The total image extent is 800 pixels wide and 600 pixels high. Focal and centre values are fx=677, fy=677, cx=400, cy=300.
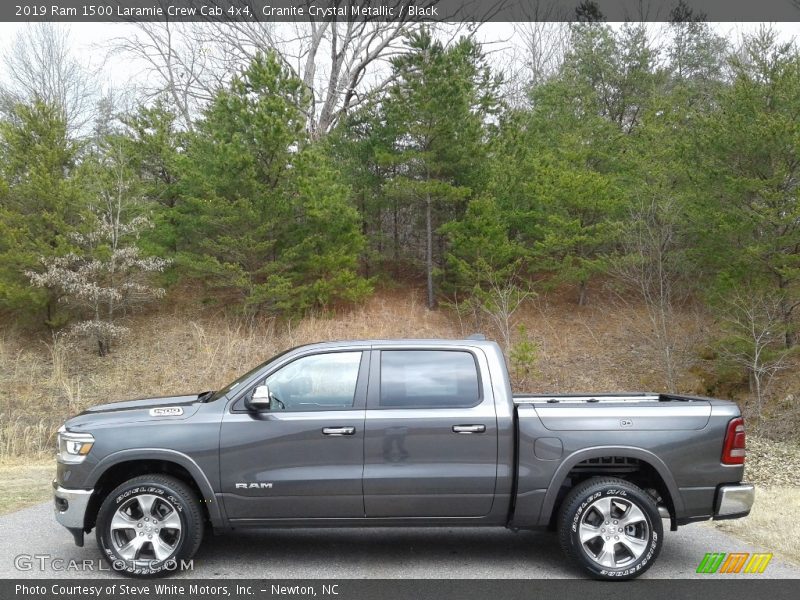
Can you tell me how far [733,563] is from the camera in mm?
A: 5500

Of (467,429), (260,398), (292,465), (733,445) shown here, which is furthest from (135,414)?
(733,445)

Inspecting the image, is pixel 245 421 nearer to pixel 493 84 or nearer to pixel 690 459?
pixel 690 459

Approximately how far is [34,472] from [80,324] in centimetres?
1149

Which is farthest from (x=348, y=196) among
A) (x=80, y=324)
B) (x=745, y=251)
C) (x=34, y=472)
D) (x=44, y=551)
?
(x=44, y=551)

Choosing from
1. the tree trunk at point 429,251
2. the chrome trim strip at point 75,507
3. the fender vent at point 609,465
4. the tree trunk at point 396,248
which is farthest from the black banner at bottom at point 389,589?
the tree trunk at point 396,248

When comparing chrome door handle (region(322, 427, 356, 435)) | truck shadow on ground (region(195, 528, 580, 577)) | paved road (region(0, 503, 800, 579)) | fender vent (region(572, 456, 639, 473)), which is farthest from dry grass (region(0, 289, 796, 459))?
chrome door handle (region(322, 427, 356, 435))

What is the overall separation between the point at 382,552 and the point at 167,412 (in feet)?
7.10

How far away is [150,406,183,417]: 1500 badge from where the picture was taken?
5.35 meters

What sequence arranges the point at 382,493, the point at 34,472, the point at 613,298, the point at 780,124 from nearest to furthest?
the point at 382,493 < the point at 34,472 < the point at 780,124 < the point at 613,298

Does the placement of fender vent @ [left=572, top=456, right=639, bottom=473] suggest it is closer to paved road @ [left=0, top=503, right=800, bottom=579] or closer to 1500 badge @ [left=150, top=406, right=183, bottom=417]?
paved road @ [left=0, top=503, right=800, bottom=579]

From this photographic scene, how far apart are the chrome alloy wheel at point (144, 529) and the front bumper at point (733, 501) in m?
4.12

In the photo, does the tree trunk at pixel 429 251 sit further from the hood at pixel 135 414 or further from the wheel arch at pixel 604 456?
the wheel arch at pixel 604 456

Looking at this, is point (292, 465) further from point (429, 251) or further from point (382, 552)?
point (429, 251)

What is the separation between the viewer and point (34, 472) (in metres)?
10.3
